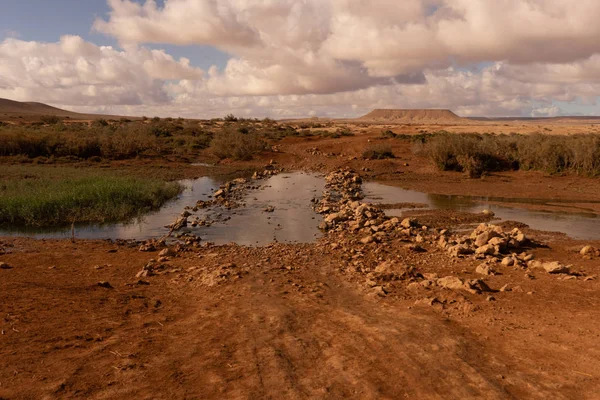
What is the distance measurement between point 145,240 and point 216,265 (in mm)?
3610

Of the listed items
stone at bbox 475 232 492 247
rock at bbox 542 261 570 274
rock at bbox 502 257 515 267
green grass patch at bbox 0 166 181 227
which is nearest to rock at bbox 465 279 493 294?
rock at bbox 502 257 515 267

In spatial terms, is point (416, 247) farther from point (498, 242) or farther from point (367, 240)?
point (498, 242)

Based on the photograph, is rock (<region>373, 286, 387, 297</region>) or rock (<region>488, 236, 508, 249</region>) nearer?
rock (<region>373, 286, 387, 297</region>)

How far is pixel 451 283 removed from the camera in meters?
7.11

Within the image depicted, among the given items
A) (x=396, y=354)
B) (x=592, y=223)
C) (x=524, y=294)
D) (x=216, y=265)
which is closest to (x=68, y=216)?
(x=216, y=265)

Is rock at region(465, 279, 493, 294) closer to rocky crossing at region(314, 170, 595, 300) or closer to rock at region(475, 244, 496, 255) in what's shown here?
rocky crossing at region(314, 170, 595, 300)

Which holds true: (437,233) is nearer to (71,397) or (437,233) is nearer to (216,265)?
(216,265)

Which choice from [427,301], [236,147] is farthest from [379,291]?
[236,147]

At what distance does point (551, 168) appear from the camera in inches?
877

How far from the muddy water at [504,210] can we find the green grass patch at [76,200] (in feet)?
28.8

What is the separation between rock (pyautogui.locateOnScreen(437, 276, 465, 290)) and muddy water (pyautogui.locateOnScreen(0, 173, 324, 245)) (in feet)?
14.2

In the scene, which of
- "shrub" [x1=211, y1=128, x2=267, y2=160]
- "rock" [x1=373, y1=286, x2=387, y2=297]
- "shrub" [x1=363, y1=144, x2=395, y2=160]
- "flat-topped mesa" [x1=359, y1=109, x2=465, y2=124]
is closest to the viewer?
"rock" [x1=373, y1=286, x2=387, y2=297]

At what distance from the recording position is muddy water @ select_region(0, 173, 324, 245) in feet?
37.9

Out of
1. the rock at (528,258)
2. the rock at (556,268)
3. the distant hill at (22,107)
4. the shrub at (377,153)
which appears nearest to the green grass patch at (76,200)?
the rock at (528,258)
